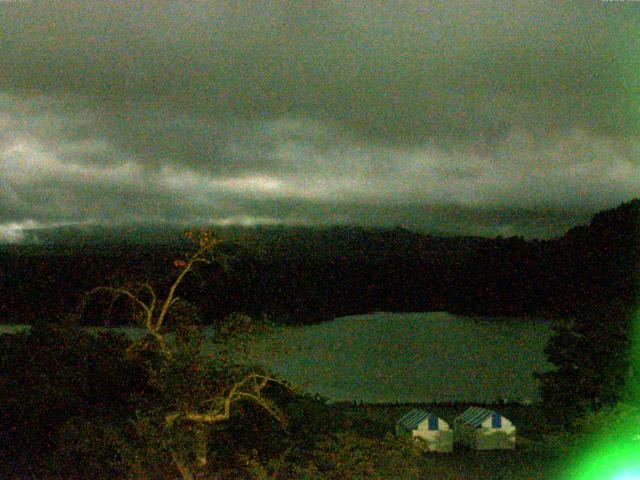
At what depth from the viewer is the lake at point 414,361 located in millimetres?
25250

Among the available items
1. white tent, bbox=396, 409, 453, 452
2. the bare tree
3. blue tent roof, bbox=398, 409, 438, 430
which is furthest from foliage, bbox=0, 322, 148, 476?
blue tent roof, bbox=398, 409, 438, 430

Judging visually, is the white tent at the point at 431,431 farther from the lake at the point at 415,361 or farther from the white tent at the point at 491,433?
the lake at the point at 415,361

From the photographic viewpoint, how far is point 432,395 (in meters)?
26.3

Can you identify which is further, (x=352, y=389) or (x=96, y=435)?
(x=352, y=389)

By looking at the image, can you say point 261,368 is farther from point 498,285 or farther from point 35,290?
point 498,285

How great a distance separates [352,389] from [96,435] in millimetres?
18429

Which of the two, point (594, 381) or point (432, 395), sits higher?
point (594, 381)

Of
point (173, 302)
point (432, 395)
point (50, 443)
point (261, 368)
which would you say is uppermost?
point (173, 302)

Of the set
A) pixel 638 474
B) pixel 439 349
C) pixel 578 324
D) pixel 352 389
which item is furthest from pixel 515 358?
pixel 638 474

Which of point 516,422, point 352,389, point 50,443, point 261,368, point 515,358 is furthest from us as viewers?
point 515,358

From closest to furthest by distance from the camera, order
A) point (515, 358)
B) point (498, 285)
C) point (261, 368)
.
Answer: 1. point (261, 368)
2. point (515, 358)
3. point (498, 285)

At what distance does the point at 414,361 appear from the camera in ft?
101

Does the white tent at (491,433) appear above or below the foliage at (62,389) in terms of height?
below

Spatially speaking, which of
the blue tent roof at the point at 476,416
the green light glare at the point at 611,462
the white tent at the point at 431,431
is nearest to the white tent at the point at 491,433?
the blue tent roof at the point at 476,416
